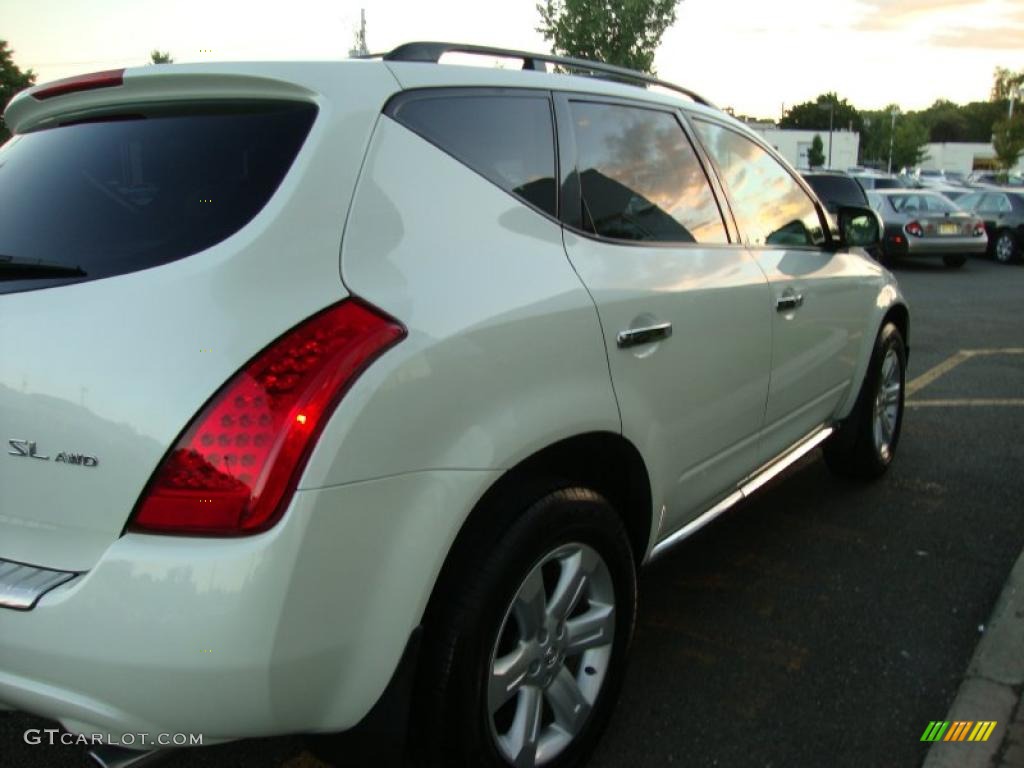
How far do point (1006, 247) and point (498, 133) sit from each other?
64.3ft

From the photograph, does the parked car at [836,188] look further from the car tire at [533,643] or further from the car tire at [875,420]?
the car tire at [533,643]

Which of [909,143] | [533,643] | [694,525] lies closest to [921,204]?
[694,525]

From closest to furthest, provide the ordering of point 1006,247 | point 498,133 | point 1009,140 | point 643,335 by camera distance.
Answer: point 498,133 → point 643,335 → point 1006,247 → point 1009,140

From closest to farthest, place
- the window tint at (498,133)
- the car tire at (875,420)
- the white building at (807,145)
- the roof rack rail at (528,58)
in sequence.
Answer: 1. the window tint at (498,133)
2. the roof rack rail at (528,58)
3. the car tire at (875,420)
4. the white building at (807,145)

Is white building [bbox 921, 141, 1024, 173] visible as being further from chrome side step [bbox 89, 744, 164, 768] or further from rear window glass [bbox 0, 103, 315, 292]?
chrome side step [bbox 89, 744, 164, 768]

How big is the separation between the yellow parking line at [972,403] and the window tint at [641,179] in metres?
4.03

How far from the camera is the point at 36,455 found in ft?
5.44

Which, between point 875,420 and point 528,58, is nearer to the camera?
point 528,58

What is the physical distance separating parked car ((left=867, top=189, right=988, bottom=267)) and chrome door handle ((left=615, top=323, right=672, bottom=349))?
15.5 metres

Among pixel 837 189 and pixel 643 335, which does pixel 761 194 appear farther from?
pixel 837 189

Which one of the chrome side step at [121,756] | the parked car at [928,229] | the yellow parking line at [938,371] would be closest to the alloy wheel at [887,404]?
the yellow parking line at [938,371]

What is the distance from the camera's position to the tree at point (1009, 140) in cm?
5462

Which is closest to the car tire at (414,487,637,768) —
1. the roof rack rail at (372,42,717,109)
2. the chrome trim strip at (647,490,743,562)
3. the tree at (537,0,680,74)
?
the chrome trim strip at (647,490,743,562)

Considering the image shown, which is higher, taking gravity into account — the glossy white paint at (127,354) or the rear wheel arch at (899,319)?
the glossy white paint at (127,354)
